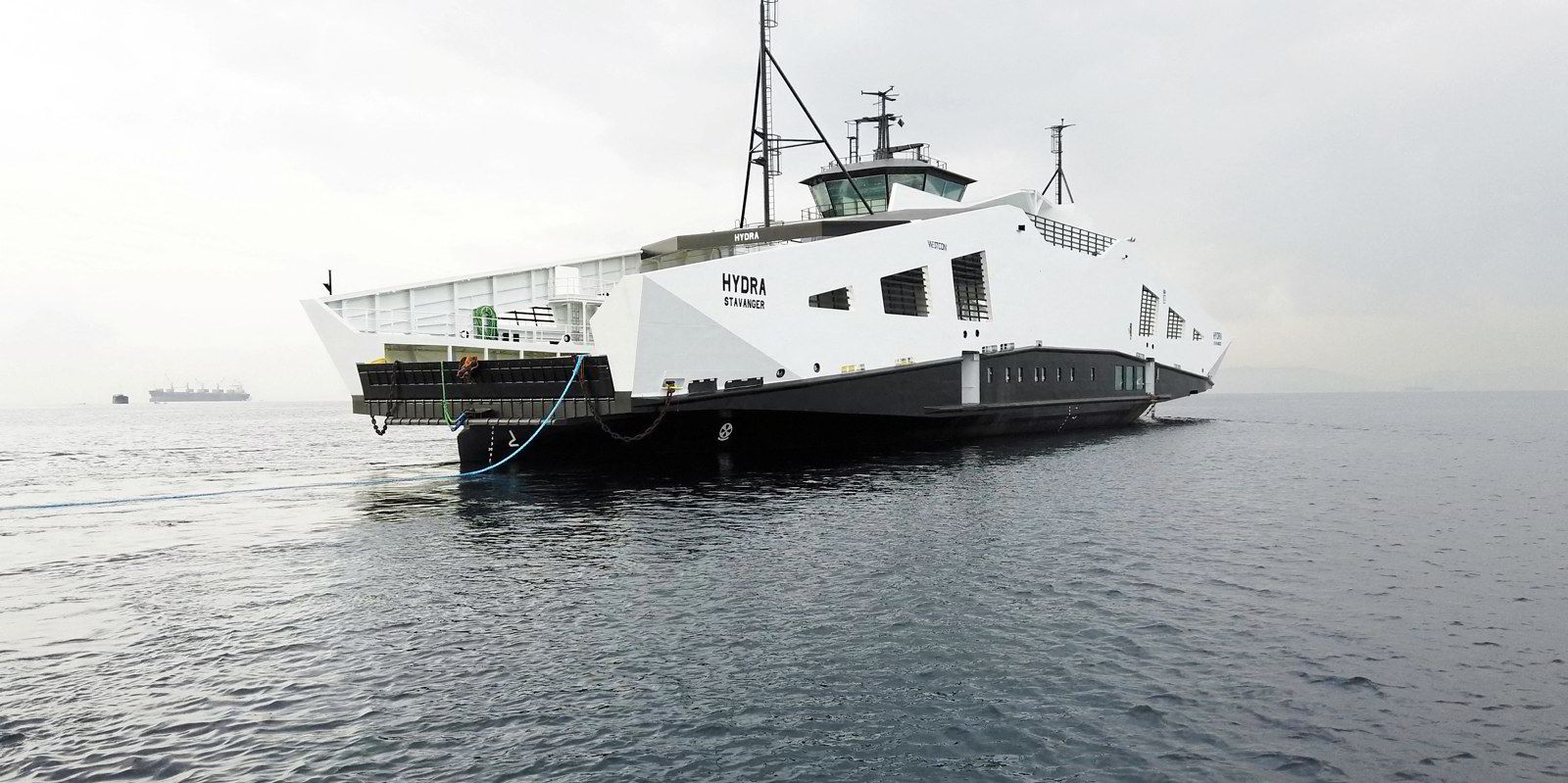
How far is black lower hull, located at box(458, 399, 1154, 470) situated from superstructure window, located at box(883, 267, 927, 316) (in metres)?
3.39

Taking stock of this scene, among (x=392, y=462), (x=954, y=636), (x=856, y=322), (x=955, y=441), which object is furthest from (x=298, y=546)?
(x=955, y=441)

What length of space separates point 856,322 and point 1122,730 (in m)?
18.5

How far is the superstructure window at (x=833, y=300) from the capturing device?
2441 cm

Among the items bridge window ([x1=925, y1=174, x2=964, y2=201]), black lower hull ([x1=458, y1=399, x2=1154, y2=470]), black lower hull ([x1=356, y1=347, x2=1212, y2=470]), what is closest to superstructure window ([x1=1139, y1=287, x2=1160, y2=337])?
bridge window ([x1=925, y1=174, x2=964, y2=201])

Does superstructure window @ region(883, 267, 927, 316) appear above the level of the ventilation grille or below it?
below

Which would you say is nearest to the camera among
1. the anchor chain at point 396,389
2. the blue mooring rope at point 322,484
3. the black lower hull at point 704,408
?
the blue mooring rope at point 322,484

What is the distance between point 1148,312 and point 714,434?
28.0 meters

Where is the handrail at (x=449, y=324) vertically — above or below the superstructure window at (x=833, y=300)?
below

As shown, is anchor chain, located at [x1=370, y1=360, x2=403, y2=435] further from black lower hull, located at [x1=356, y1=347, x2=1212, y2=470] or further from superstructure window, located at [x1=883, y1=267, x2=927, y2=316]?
superstructure window, located at [x1=883, y1=267, x2=927, y2=316]

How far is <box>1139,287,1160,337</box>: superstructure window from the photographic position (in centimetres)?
4166

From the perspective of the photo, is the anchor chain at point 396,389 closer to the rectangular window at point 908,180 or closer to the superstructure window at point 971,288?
the superstructure window at point 971,288

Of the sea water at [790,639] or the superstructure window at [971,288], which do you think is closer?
the sea water at [790,639]

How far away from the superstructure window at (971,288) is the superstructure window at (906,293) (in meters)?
2.08

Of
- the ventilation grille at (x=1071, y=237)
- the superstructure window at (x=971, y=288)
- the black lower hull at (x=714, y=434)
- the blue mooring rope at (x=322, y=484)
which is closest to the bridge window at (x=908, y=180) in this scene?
the ventilation grille at (x=1071, y=237)
